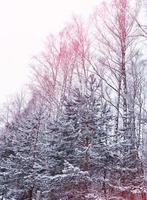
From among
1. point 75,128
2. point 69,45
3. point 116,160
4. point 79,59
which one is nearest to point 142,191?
point 116,160

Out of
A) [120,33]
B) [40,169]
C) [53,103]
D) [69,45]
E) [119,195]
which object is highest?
[69,45]

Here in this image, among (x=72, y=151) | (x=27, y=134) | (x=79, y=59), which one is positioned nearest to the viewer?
(x=72, y=151)

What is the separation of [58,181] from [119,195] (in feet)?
7.49

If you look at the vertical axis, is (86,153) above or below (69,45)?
below

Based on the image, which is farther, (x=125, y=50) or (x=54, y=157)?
(x=125, y=50)

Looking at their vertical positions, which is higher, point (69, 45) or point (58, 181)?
point (69, 45)

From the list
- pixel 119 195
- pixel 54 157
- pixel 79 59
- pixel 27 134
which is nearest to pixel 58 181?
pixel 54 157

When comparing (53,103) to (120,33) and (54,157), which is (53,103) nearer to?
(120,33)

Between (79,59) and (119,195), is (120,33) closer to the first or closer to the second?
(79,59)

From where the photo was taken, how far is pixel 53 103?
2452 cm

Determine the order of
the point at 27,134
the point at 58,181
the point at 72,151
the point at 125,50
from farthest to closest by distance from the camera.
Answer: the point at 125,50 < the point at 27,134 < the point at 72,151 < the point at 58,181

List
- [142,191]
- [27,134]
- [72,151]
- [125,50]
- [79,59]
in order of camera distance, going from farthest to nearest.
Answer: [79,59]
[125,50]
[27,134]
[72,151]
[142,191]

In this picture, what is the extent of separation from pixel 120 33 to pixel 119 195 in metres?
9.52

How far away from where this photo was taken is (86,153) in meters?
12.0
